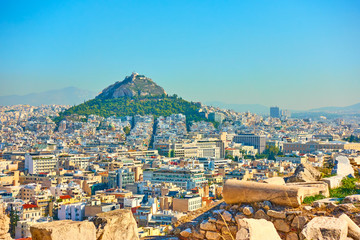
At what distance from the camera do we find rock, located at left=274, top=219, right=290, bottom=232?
334 centimetres

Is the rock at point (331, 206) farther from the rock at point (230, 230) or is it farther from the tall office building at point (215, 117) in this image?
the tall office building at point (215, 117)

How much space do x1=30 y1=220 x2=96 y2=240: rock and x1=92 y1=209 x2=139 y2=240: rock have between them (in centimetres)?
12

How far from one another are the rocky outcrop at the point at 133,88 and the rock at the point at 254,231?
7986 centimetres

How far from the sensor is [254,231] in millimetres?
2514

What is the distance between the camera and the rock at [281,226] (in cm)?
334

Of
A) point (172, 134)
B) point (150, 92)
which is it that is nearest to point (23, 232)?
point (172, 134)

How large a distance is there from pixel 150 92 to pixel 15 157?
45.3 meters

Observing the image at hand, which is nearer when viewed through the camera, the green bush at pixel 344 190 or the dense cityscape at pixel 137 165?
the green bush at pixel 344 190

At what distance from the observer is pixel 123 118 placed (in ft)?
246

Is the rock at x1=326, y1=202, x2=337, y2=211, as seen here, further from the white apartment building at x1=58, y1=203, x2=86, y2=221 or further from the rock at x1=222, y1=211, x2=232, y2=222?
the white apartment building at x1=58, y1=203, x2=86, y2=221

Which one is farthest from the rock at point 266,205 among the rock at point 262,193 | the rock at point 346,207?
the rock at point 346,207

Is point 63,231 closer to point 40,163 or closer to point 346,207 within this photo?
point 346,207

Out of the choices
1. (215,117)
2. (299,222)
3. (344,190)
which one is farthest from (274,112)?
(299,222)

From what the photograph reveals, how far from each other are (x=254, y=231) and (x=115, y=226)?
726 millimetres
